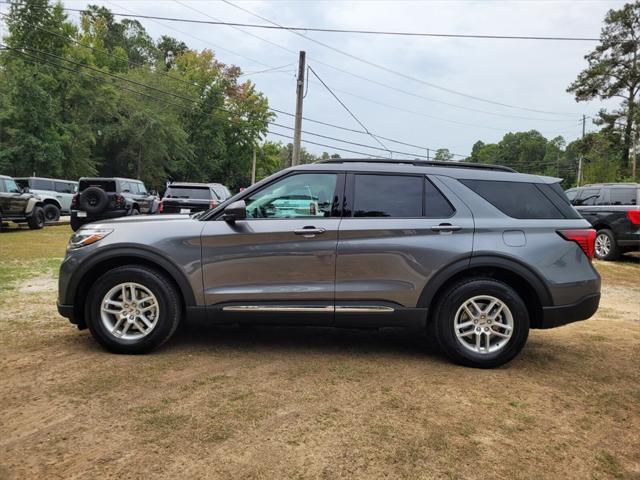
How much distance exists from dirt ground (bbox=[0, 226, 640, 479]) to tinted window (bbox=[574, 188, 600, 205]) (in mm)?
7817

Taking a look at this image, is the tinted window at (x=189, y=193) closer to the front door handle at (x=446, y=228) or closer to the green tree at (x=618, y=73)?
the front door handle at (x=446, y=228)

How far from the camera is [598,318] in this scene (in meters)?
6.21

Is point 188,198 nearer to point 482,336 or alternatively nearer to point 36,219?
point 36,219

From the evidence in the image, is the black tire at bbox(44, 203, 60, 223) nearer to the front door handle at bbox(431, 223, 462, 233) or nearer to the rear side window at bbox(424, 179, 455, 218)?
the rear side window at bbox(424, 179, 455, 218)

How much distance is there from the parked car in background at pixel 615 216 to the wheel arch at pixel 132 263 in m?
10.2

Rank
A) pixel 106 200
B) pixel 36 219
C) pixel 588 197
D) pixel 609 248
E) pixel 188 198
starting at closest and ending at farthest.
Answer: pixel 609 248 → pixel 588 197 → pixel 188 198 → pixel 106 200 → pixel 36 219

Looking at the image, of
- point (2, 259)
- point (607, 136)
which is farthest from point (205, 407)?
point (607, 136)

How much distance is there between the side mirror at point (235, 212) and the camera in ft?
13.5

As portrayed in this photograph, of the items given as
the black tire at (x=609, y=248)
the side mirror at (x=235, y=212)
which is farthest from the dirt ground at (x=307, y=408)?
the black tire at (x=609, y=248)

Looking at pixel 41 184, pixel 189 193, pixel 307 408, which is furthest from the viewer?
pixel 41 184

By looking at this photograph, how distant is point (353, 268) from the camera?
162 inches

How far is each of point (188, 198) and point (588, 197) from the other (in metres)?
10.0

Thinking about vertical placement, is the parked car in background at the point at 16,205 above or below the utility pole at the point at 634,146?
below

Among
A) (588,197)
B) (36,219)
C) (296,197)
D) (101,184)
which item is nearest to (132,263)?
(296,197)
